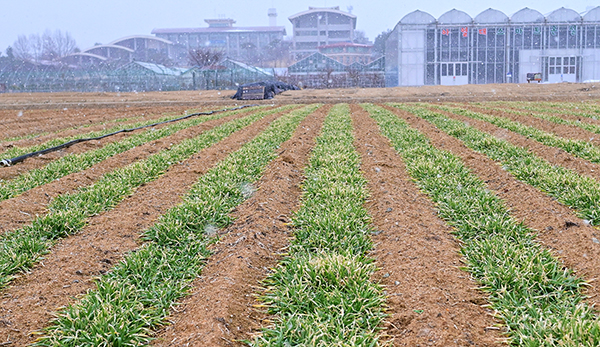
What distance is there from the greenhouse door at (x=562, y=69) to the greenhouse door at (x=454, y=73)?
8.34 meters

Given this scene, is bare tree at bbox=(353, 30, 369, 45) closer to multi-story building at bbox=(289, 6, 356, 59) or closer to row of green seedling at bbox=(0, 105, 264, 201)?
multi-story building at bbox=(289, 6, 356, 59)

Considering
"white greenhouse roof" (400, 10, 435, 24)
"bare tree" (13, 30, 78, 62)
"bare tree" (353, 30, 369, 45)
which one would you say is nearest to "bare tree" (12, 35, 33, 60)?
"bare tree" (13, 30, 78, 62)

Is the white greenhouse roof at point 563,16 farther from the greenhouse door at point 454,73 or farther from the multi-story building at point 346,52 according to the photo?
the multi-story building at point 346,52

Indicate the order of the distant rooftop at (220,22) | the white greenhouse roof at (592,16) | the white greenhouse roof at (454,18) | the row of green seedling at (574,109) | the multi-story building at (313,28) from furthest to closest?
1. the distant rooftop at (220,22)
2. the multi-story building at (313,28)
3. the white greenhouse roof at (454,18)
4. the white greenhouse roof at (592,16)
5. the row of green seedling at (574,109)

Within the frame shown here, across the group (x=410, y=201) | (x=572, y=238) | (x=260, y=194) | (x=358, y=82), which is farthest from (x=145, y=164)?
(x=358, y=82)

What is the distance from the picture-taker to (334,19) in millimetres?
108812

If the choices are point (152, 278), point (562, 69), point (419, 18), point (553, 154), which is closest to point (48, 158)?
point (152, 278)

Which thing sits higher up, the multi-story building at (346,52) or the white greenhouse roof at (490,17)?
the multi-story building at (346,52)

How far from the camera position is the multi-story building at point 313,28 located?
10412 centimetres

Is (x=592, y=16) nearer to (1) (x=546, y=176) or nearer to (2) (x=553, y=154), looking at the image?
(2) (x=553, y=154)

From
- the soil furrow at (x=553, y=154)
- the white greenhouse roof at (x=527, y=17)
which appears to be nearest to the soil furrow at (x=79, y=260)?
the soil furrow at (x=553, y=154)

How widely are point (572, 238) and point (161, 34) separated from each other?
13551 centimetres

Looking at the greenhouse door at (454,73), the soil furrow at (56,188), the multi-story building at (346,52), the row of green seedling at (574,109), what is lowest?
the soil furrow at (56,188)

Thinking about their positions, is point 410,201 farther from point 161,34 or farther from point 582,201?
point 161,34
